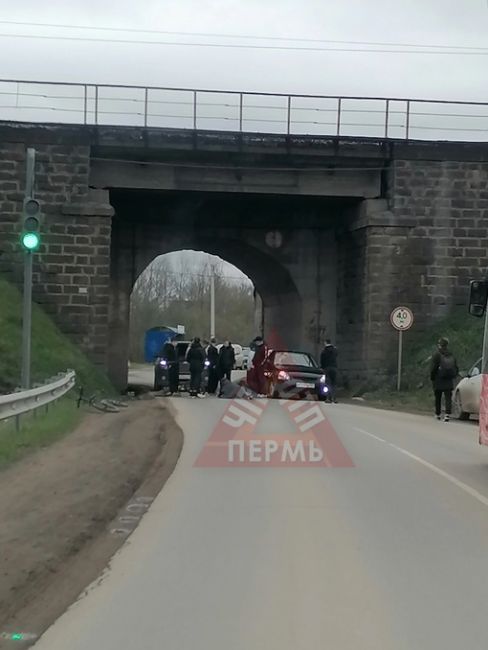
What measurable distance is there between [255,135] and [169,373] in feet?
26.7

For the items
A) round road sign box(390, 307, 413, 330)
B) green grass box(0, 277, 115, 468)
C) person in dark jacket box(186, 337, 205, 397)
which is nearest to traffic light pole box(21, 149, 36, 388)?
green grass box(0, 277, 115, 468)

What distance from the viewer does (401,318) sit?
94.8ft

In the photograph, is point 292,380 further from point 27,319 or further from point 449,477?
point 449,477

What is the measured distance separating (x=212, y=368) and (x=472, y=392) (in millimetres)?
11947

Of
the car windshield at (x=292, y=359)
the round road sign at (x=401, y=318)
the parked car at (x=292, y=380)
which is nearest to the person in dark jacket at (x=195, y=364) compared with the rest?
the parked car at (x=292, y=380)

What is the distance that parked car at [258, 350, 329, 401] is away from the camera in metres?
27.5

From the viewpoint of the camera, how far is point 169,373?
100ft

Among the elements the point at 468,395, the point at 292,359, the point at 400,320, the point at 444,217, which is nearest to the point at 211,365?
the point at 292,359

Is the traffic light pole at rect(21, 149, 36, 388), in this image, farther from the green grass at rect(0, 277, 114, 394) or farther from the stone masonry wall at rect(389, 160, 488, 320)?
the stone masonry wall at rect(389, 160, 488, 320)

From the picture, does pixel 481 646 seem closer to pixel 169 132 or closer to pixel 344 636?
pixel 344 636

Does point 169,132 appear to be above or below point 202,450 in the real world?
above

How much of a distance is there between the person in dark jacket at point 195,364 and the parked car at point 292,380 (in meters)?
1.89

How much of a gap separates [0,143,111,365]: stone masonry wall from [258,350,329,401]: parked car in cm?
574

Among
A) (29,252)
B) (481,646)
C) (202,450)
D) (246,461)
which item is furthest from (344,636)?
(29,252)
